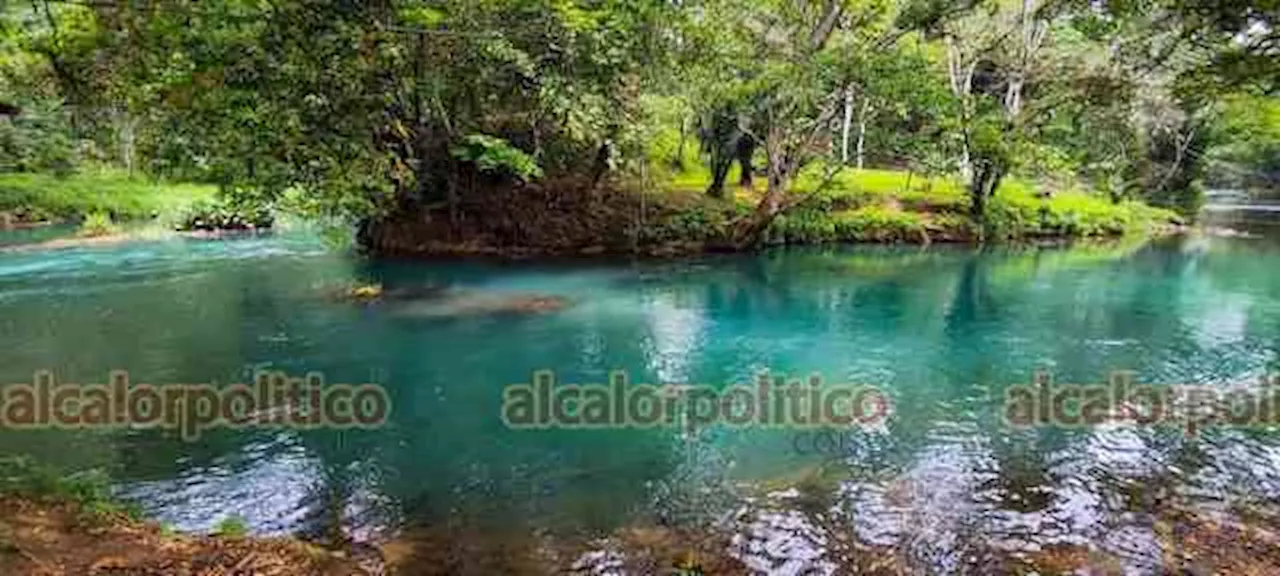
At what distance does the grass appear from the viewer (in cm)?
2948

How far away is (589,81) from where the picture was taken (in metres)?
19.5

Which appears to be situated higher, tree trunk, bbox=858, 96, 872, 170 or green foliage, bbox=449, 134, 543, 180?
tree trunk, bbox=858, 96, 872, 170

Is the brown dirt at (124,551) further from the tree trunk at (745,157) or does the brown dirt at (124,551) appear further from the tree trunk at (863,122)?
the tree trunk at (745,157)

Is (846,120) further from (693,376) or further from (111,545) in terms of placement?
(111,545)

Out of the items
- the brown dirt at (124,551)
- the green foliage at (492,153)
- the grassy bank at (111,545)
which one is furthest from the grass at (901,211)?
the brown dirt at (124,551)

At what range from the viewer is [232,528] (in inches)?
278

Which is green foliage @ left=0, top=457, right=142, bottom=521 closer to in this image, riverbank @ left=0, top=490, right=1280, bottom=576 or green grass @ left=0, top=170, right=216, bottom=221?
riverbank @ left=0, top=490, right=1280, bottom=576

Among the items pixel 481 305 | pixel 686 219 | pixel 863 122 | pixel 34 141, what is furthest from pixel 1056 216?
pixel 34 141

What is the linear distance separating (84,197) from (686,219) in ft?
91.7

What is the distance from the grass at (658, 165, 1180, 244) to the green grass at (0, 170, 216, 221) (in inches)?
881

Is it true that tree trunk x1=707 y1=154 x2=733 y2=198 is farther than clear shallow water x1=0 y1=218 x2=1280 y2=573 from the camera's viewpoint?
Yes

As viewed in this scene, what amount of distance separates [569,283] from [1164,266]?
57.2 feet

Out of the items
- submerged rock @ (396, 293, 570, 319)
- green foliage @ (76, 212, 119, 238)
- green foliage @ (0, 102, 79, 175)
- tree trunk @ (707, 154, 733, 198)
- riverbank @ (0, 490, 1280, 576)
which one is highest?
green foliage @ (0, 102, 79, 175)

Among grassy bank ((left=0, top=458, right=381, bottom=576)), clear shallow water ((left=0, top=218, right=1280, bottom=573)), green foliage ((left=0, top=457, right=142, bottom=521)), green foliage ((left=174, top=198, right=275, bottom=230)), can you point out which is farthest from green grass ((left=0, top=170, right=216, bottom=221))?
grassy bank ((left=0, top=458, right=381, bottom=576))
